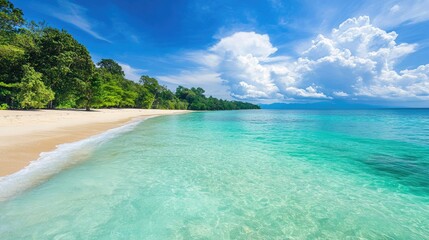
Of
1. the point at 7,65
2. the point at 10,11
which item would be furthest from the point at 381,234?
the point at 10,11

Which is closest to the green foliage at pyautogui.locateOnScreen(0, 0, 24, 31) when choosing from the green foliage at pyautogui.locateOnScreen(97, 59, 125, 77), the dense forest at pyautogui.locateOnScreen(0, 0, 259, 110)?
the dense forest at pyautogui.locateOnScreen(0, 0, 259, 110)

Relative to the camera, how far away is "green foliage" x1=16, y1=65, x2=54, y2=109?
29327mm

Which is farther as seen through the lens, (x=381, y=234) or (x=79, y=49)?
(x=79, y=49)

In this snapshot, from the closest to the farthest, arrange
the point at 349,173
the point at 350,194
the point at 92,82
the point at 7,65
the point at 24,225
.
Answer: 1. the point at 24,225
2. the point at 350,194
3. the point at 349,173
4. the point at 7,65
5. the point at 92,82

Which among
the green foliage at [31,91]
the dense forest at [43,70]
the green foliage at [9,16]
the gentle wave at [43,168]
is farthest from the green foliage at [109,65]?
the gentle wave at [43,168]

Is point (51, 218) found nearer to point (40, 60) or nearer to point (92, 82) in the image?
point (40, 60)

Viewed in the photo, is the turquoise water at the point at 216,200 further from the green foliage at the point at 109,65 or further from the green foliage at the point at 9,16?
Result: the green foliage at the point at 109,65

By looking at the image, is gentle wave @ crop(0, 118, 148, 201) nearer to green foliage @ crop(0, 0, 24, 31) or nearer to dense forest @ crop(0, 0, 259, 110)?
dense forest @ crop(0, 0, 259, 110)

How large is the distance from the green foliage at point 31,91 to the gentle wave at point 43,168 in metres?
25.8

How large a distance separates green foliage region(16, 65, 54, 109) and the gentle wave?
25759 mm

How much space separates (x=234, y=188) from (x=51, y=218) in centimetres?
473

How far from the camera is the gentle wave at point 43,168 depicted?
581cm

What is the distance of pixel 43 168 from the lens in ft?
25.1

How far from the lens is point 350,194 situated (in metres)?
6.41
